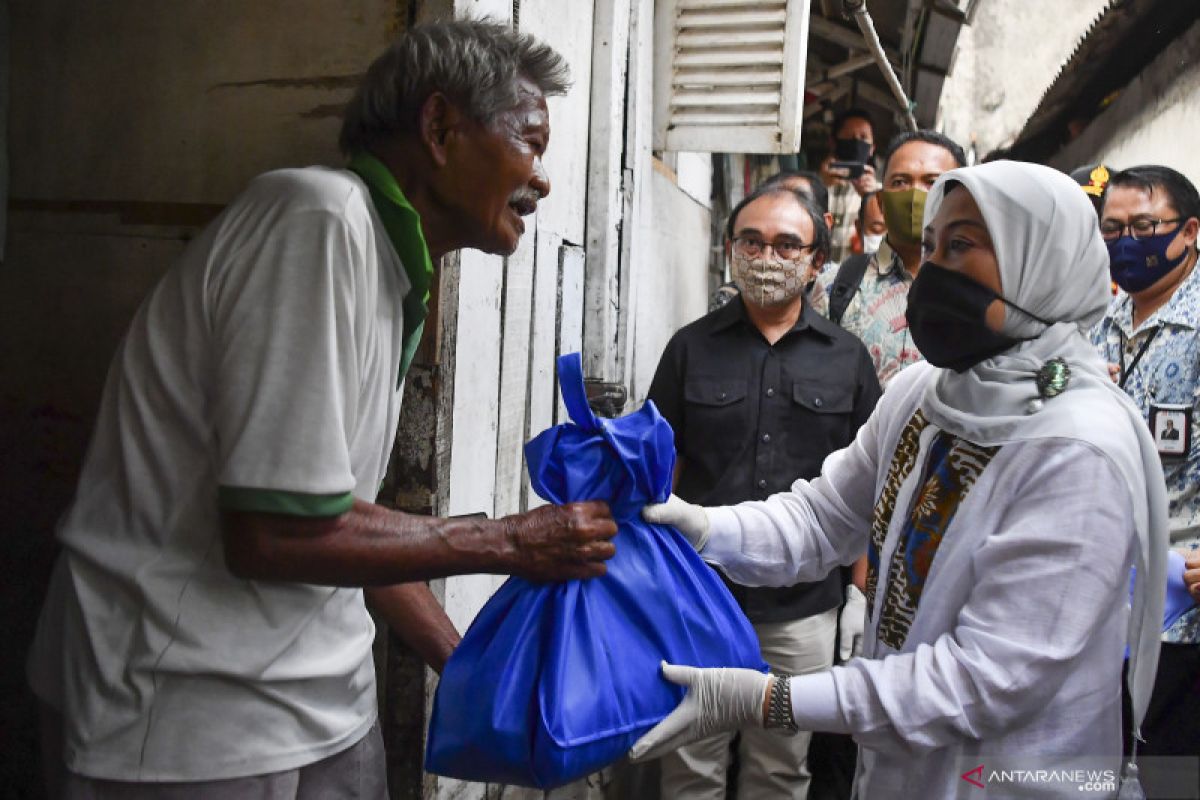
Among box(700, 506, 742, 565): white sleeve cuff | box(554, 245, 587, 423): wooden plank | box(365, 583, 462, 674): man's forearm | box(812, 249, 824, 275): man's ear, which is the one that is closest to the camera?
box(365, 583, 462, 674): man's forearm

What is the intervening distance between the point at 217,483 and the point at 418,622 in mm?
715

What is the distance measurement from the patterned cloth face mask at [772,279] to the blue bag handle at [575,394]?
2001 millimetres

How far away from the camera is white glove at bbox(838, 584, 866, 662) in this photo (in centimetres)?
376

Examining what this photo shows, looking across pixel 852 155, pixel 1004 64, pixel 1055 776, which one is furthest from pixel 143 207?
pixel 1004 64

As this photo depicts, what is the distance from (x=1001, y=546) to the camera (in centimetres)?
167

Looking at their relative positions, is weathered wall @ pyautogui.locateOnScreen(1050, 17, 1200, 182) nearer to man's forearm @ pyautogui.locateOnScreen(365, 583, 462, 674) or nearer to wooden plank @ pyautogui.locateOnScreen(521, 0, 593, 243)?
wooden plank @ pyautogui.locateOnScreen(521, 0, 593, 243)

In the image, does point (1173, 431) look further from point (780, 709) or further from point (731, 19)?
point (731, 19)

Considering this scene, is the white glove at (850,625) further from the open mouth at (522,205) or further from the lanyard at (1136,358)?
the open mouth at (522,205)

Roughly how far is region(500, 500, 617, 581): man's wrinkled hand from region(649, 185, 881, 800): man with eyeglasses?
1.84m

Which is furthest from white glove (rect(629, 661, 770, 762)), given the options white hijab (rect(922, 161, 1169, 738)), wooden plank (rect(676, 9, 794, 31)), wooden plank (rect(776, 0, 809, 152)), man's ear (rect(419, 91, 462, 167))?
wooden plank (rect(676, 9, 794, 31))

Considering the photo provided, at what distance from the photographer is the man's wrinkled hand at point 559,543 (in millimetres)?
1617

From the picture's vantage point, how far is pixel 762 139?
4250mm

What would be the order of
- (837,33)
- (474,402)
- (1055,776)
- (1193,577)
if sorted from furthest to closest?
(837,33) → (1193,577) → (474,402) → (1055,776)

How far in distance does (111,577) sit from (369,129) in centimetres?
91
